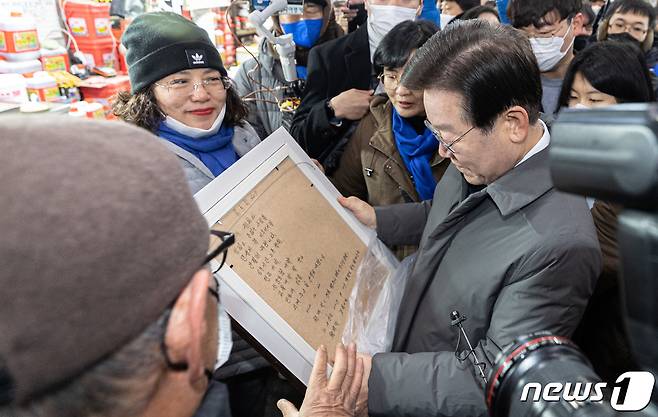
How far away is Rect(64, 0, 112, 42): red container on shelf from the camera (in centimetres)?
324

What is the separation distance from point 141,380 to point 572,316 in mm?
978

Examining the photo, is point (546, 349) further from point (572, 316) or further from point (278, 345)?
point (278, 345)

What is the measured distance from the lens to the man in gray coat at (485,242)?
3.66 feet

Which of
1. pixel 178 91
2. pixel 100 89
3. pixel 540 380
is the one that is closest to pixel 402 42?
pixel 178 91

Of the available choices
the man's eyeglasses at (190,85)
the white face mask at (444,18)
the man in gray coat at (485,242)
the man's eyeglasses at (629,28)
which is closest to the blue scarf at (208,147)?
the man's eyeglasses at (190,85)

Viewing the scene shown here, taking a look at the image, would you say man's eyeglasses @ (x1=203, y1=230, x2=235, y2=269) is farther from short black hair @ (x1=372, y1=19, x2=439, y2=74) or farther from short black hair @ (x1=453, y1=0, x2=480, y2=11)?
short black hair @ (x1=453, y1=0, x2=480, y2=11)

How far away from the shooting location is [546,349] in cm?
76

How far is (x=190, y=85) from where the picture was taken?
164 centimetres

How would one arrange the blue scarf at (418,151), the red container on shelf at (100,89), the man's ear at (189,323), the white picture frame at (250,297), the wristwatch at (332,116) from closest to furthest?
the man's ear at (189,323) → the white picture frame at (250,297) → the blue scarf at (418,151) → the wristwatch at (332,116) → the red container on shelf at (100,89)

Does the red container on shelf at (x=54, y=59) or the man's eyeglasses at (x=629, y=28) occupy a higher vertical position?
the man's eyeglasses at (x=629, y=28)

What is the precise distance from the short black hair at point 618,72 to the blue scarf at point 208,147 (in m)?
1.60

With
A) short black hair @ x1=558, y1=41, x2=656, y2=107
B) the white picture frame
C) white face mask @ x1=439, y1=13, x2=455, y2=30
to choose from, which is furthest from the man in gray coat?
white face mask @ x1=439, y1=13, x2=455, y2=30

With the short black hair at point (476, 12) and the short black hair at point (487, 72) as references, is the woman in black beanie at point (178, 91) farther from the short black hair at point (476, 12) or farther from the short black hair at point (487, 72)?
the short black hair at point (476, 12)

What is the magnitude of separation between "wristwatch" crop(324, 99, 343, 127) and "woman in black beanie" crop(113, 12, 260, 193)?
623mm
